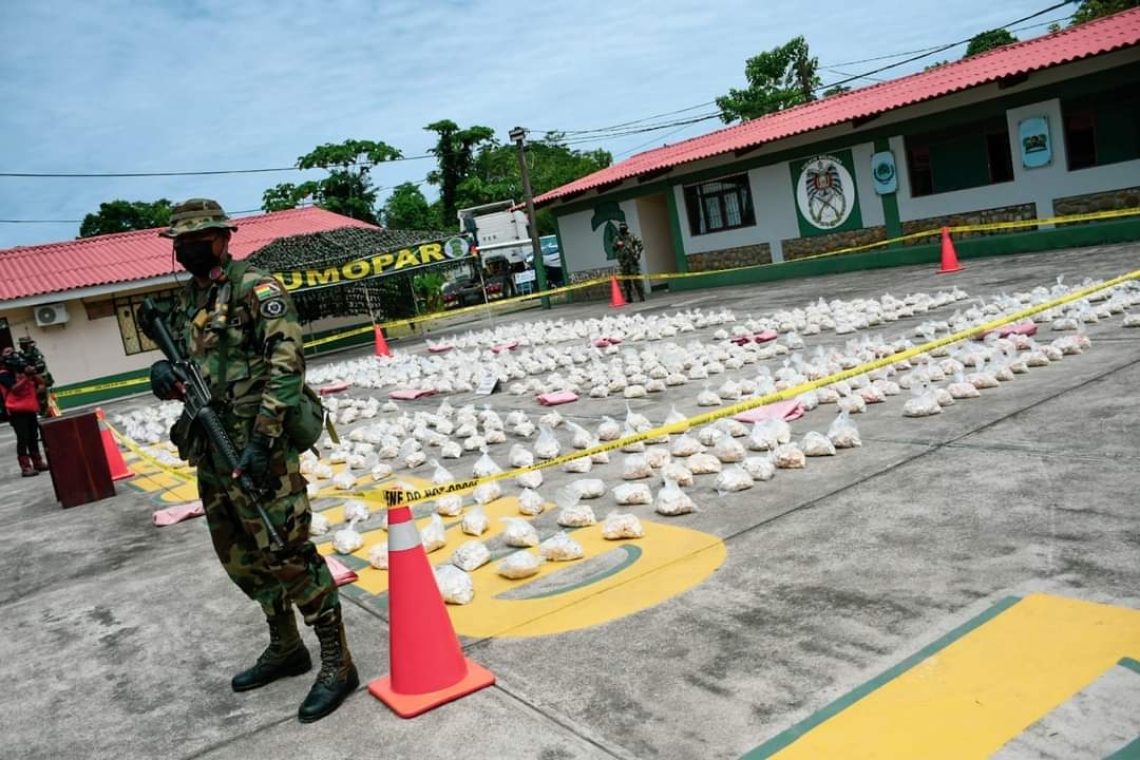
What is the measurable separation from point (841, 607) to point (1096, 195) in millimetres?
15949

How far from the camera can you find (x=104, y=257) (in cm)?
2870

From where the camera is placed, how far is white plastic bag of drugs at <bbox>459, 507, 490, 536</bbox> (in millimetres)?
5258

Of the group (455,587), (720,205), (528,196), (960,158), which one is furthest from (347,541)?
(528,196)

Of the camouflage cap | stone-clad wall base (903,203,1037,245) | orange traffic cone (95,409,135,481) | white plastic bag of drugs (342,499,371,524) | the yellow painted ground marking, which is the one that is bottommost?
the yellow painted ground marking

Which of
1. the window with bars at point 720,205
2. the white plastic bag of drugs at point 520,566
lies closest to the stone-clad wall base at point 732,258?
the window with bars at point 720,205

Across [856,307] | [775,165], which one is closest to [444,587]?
[856,307]

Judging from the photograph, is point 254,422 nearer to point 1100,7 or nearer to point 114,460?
point 114,460

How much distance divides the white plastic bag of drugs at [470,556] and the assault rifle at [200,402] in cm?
143

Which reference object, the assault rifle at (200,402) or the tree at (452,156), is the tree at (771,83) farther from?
the assault rifle at (200,402)

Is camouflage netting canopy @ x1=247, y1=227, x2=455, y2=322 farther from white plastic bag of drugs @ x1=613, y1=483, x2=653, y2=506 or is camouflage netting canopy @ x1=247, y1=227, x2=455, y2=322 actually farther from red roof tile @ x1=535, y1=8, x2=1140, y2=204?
white plastic bag of drugs @ x1=613, y1=483, x2=653, y2=506

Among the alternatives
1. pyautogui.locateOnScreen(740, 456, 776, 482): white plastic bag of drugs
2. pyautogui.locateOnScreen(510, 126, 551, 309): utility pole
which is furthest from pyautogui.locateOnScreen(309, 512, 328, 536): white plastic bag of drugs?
pyautogui.locateOnScreen(510, 126, 551, 309): utility pole

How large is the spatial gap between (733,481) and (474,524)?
1.52 m

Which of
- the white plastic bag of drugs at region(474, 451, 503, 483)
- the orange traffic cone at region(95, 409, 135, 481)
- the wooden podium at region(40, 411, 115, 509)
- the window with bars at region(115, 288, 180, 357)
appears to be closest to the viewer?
the white plastic bag of drugs at region(474, 451, 503, 483)

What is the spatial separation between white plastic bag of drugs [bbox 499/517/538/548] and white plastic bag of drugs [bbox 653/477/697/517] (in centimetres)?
72
